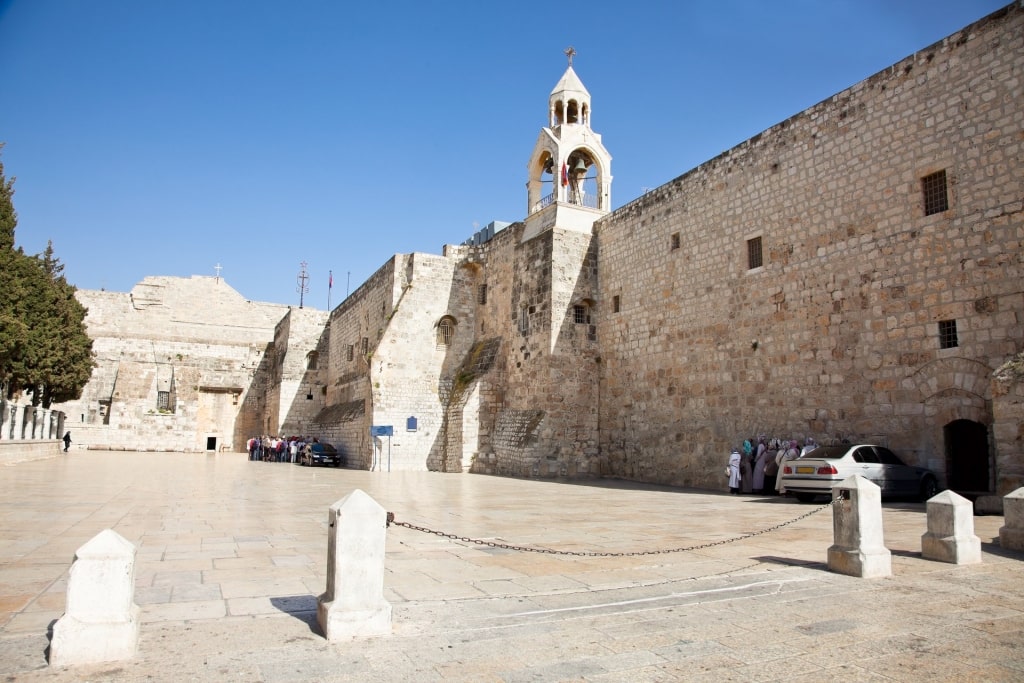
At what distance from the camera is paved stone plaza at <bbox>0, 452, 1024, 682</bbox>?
335 cm

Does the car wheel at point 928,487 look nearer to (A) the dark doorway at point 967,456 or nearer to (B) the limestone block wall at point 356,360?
(A) the dark doorway at point 967,456

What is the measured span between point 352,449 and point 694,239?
1546 cm

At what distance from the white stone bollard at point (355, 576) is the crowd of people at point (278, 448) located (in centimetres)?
2627

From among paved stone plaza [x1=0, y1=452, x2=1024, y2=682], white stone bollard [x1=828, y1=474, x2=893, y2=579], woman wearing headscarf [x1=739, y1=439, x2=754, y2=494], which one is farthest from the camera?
woman wearing headscarf [x1=739, y1=439, x2=754, y2=494]

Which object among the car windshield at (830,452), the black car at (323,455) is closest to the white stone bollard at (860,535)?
the car windshield at (830,452)

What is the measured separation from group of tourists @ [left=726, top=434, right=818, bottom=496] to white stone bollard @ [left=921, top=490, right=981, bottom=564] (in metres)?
5.96

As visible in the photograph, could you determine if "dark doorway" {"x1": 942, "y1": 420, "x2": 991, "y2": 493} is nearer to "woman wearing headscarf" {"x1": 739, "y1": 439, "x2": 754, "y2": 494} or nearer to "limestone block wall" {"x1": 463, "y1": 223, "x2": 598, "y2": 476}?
"woman wearing headscarf" {"x1": 739, "y1": 439, "x2": 754, "y2": 494}

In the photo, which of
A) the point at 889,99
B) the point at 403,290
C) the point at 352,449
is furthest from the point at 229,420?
the point at 889,99

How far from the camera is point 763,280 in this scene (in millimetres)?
14164

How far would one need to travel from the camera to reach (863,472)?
10258mm

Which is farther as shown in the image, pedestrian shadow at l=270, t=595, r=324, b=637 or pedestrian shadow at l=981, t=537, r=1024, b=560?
pedestrian shadow at l=981, t=537, r=1024, b=560

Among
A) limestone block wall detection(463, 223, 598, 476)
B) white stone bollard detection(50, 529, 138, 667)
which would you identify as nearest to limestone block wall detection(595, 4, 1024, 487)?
limestone block wall detection(463, 223, 598, 476)

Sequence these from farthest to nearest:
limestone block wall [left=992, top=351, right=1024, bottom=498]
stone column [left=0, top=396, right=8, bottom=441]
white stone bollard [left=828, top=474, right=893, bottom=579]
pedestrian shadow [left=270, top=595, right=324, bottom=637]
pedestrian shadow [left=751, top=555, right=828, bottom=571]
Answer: stone column [left=0, top=396, right=8, bottom=441]
limestone block wall [left=992, top=351, right=1024, bottom=498]
pedestrian shadow [left=751, top=555, right=828, bottom=571]
white stone bollard [left=828, top=474, right=893, bottom=579]
pedestrian shadow [left=270, top=595, right=324, bottom=637]

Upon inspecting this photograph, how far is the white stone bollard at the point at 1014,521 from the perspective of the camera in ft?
20.9
